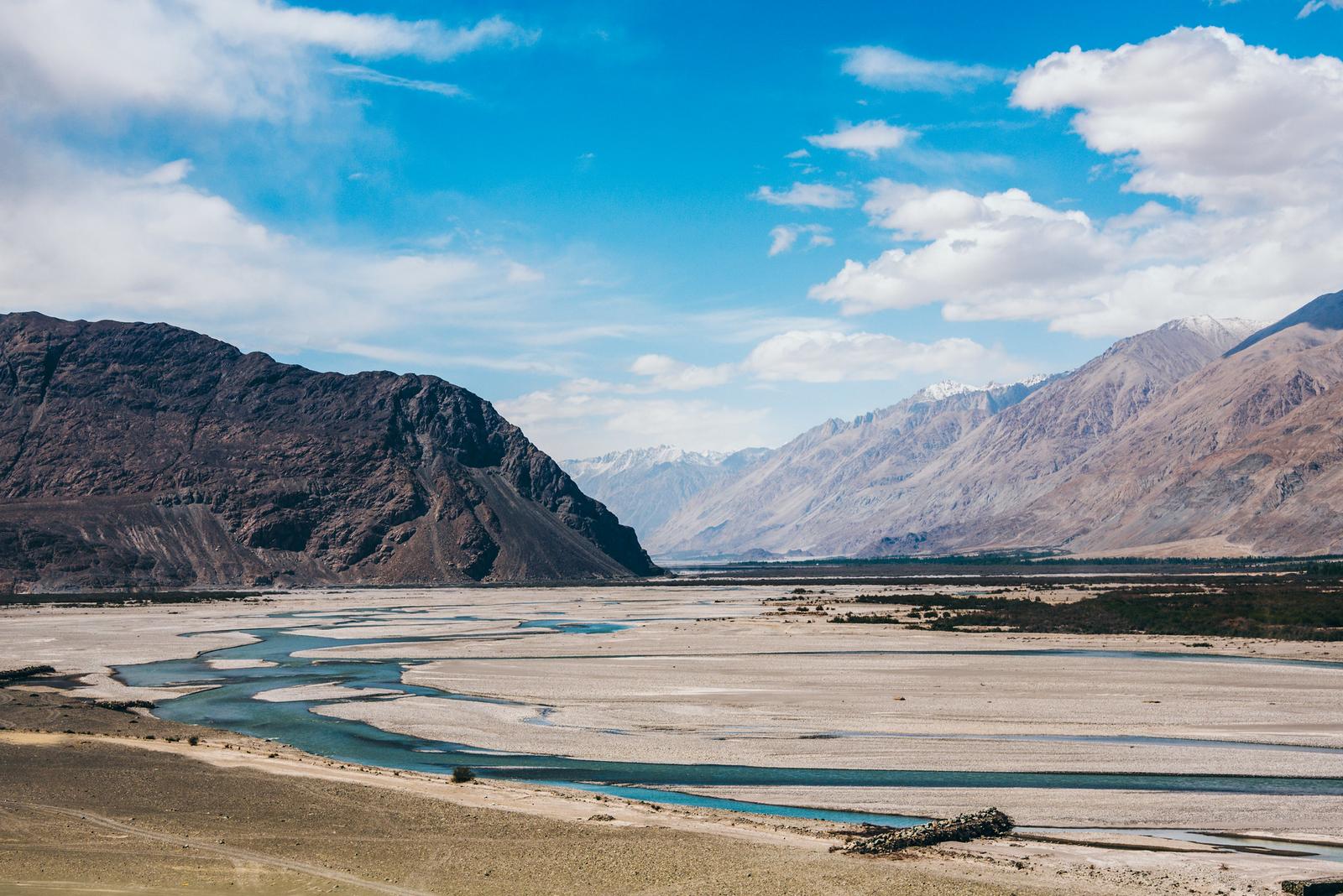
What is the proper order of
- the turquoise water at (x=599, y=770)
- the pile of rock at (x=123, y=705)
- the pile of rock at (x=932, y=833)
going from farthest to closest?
1. the pile of rock at (x=123, y=705)
2. the turquoise water at (x=599, y=770)
3. the pile of rock at (x=932, y=833)

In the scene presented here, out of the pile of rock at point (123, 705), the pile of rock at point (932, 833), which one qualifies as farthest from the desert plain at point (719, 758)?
the pile of rock at point (123, 705)

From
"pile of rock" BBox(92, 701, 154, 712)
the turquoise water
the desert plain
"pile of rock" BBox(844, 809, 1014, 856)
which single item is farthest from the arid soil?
"pile of rock" BBox(92, 701, 154, 712)

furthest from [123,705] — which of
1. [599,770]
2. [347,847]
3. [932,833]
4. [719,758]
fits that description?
[932,833]

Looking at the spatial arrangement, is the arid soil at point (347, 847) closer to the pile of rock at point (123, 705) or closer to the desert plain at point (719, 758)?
the desert plain at point (719, 758)

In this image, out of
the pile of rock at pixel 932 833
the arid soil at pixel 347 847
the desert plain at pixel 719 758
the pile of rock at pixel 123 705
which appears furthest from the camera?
the pile of rock at pixel 123 705

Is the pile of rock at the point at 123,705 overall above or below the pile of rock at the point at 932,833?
below

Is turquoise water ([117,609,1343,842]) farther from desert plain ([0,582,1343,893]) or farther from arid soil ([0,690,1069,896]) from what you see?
arid soil ([0,690,1069,896])

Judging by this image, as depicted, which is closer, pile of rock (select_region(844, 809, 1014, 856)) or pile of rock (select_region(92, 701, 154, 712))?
pile of rock (select_region(844, 809, 1014, 856))

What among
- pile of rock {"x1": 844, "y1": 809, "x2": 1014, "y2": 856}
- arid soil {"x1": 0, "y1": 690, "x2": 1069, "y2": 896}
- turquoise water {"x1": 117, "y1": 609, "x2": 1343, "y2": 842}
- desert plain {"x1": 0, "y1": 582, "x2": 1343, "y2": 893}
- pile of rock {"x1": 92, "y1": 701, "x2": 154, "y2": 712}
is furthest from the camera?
pile of rock {"x1": 92, "y1": 701, "x2": 154, "y2": 712}
